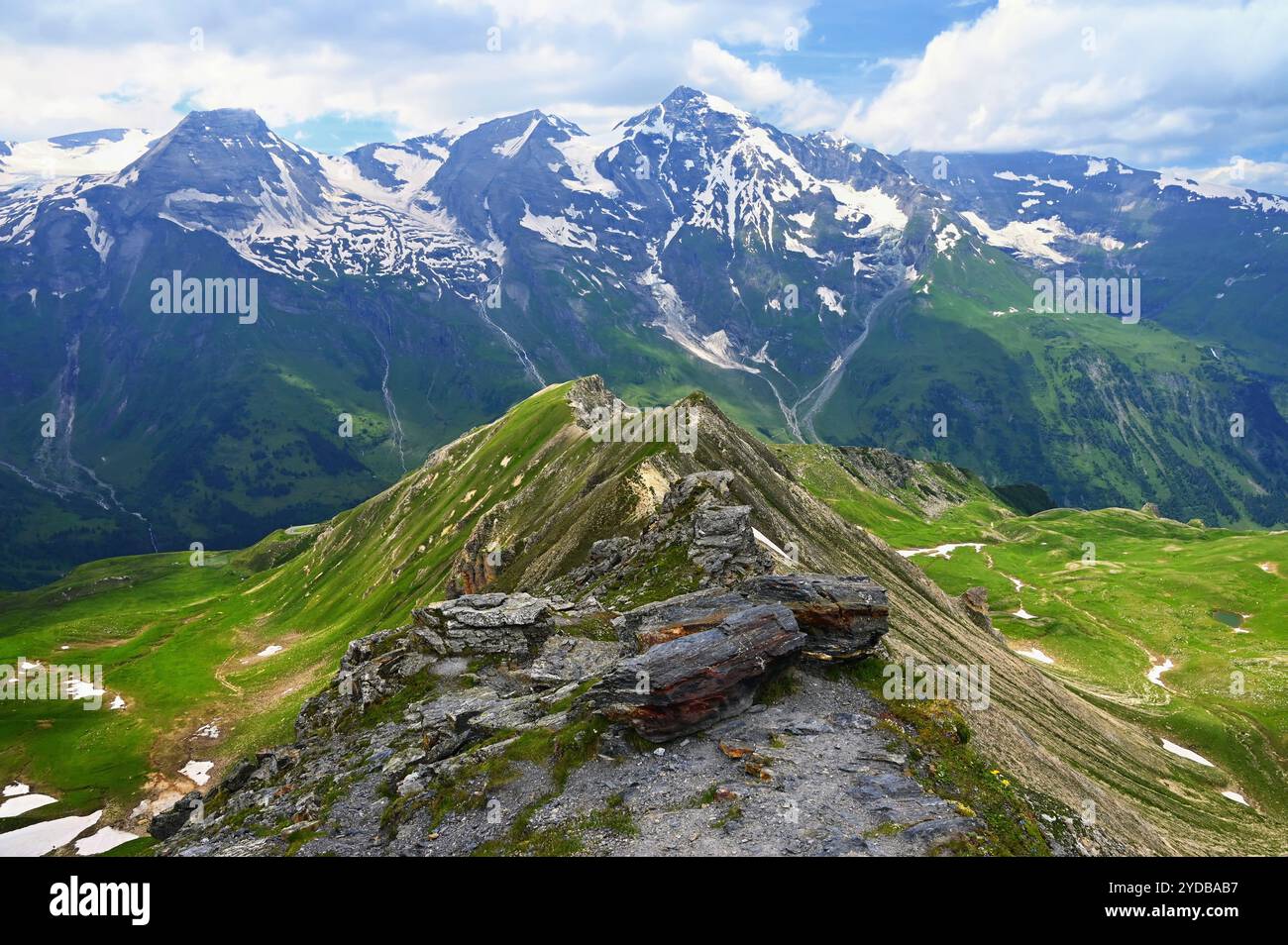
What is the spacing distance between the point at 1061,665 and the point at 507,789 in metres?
128

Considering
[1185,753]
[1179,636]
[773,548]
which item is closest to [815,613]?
[773,548]

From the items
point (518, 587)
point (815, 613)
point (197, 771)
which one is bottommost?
point (197, 771)

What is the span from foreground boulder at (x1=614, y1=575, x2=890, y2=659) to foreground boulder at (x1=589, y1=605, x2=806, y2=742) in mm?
2170

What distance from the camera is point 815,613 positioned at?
42594 mm

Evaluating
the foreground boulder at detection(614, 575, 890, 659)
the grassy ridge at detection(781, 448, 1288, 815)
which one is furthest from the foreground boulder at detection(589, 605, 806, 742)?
the grassy ridge at detection(781, 448, 1288, 815)

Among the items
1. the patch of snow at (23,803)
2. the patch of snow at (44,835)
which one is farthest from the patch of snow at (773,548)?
the patch of snow at (23,803)

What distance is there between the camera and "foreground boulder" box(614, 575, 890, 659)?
4206cm

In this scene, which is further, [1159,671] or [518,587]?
[1159,671]

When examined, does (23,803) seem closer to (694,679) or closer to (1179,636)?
(694,679)

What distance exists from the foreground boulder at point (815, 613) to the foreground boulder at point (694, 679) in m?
2.17

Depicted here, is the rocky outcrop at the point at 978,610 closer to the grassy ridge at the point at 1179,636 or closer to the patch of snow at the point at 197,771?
the grassy ridge at the point at 1179,636

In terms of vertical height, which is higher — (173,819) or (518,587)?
(518,587)

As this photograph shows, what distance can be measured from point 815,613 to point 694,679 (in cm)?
1007
